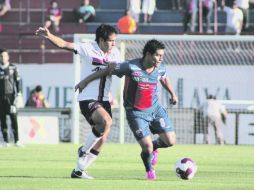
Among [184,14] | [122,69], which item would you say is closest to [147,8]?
[184,14]

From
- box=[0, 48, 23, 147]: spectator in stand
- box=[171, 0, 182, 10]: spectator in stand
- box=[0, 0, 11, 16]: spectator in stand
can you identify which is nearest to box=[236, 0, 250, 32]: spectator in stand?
box=[171, 0, 182, 10]: spectator in stand

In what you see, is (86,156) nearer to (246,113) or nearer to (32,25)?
(246,113)

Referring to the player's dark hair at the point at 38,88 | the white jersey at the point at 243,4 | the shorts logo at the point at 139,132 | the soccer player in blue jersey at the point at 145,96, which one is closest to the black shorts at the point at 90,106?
the soccer player in blue jersey at the point at 145,96

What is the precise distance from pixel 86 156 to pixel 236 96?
1509 cm

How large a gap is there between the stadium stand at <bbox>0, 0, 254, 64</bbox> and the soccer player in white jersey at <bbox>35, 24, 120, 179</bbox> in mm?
17400

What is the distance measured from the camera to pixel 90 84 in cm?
1355

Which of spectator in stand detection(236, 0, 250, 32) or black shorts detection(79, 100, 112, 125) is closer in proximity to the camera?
black shorts detection(79, 100, 112, 125)

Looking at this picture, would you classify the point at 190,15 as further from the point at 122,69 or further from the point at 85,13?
the point at 122,69

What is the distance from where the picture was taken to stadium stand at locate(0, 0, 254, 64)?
32000 millimetres

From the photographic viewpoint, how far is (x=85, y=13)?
33.3 metres

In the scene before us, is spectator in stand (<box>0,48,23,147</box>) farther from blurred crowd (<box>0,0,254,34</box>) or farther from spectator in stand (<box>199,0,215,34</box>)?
spectator in stand (<box>199,0,215,34</box>)

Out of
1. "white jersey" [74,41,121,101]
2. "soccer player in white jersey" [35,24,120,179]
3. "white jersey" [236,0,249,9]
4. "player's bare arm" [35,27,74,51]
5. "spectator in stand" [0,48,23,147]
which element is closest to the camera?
"player's bare arm" [35,27,74,51]

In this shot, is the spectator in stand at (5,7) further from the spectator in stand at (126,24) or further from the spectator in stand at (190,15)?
the spectator in stand at (190,15)

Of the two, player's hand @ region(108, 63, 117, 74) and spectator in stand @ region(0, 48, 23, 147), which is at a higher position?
player's hand @ region(108, 63, 117, 74)
